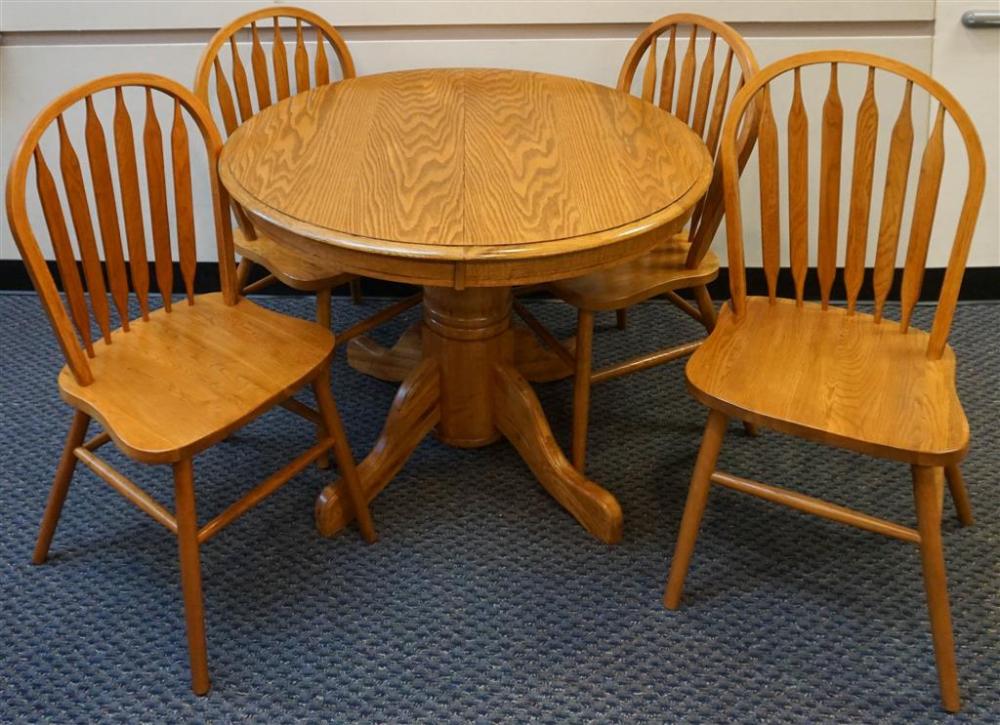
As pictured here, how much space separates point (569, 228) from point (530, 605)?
0.70 m

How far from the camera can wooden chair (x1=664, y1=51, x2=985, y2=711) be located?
4.76 ft

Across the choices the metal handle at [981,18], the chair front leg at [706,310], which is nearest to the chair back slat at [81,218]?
the chair front leg at [706,310]

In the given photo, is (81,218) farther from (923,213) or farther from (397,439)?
(923,213)

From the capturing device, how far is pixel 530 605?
1731mm

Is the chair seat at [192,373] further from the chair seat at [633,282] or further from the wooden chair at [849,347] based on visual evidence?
the wooden chair at [849,347]

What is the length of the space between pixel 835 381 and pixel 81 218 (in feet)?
4.10

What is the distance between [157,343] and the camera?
5.52ft

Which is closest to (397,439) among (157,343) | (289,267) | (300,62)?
(289,267)

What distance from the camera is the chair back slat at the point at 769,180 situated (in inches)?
66.7

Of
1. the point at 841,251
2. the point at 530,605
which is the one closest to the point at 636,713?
the point at 530,605

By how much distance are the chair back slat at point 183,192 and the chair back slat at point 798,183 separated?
1069 millimetres

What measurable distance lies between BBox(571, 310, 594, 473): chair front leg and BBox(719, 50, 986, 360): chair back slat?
0.29m

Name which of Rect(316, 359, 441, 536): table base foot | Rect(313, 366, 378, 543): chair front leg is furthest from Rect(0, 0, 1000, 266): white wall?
Rect(313, 366, 378, 543): chair front leg

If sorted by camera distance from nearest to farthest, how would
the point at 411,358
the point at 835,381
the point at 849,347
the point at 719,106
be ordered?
1. the point at 835,381
2. the point at 849,347
3. the point at 719,106
4. the point at 411,358
